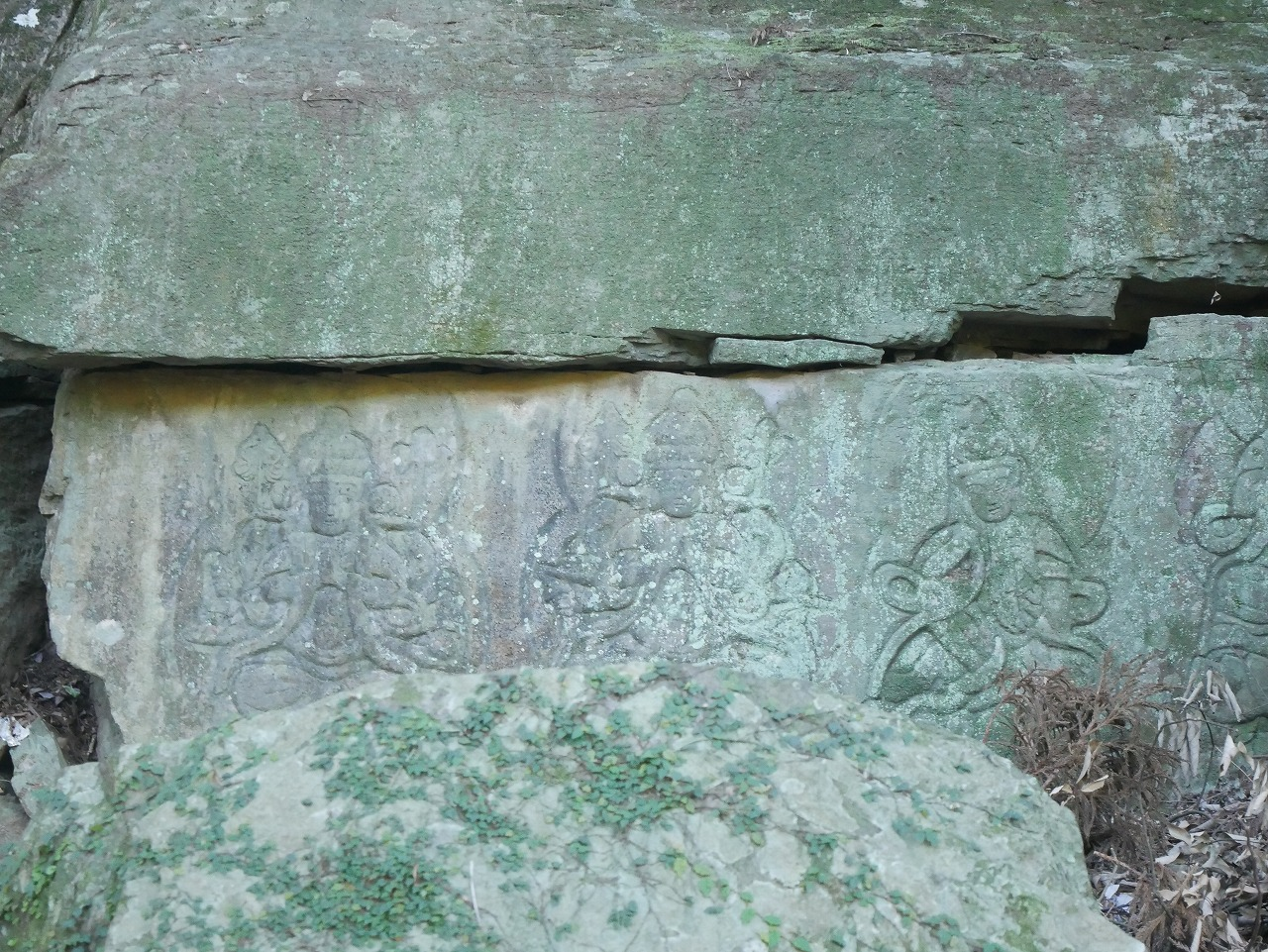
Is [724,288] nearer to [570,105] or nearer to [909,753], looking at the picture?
[570,105]

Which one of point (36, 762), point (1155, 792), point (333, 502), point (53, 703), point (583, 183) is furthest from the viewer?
point (53, 703)

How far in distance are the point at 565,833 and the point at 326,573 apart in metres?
1.52

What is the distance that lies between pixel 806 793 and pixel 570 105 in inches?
78.8

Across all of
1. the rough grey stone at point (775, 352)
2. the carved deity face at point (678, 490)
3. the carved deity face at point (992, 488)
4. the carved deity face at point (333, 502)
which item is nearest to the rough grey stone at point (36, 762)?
the carved deity face at point (333, 502)

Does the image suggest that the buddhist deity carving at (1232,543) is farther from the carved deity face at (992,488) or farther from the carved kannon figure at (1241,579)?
the carved deity face at (992,488)

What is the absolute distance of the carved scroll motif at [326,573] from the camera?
12.1ft

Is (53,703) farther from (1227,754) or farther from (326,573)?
(1227,754)

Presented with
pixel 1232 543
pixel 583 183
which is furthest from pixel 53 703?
pixel 1232 543

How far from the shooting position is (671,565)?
12.1ft

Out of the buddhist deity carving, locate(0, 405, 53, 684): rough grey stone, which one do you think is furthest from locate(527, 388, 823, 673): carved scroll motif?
locate(0, 405, 53, 684): rough grey stone

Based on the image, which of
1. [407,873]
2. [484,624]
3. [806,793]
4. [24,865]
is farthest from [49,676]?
[806,793]

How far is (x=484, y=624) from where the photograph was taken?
12.1 ft

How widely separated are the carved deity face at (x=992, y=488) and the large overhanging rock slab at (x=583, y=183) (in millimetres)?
383

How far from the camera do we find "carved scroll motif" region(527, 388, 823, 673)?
367 cm
